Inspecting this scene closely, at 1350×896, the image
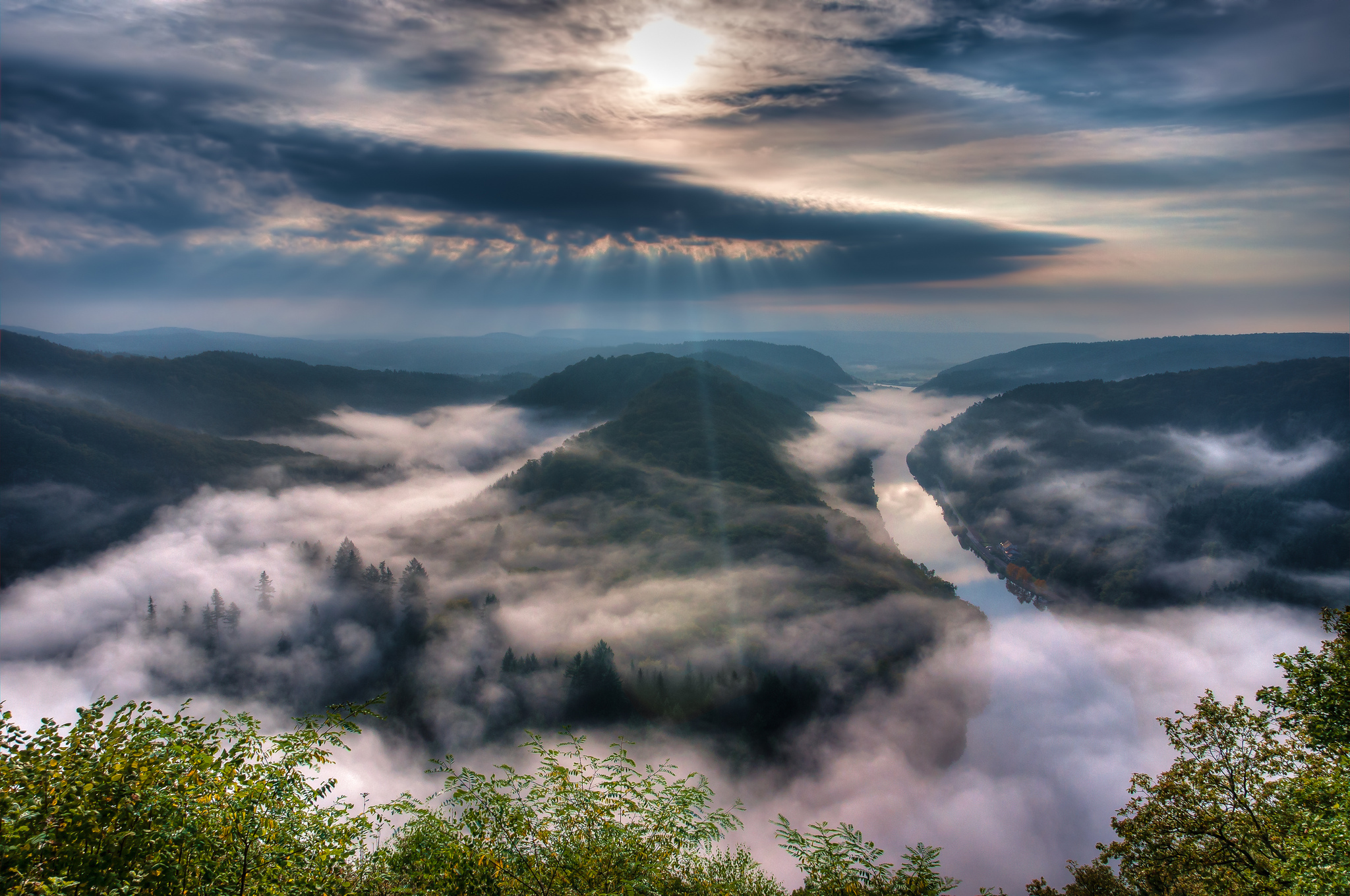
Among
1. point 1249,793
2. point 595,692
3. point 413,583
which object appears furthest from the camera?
point 413,583

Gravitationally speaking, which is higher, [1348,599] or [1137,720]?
[1348,599]

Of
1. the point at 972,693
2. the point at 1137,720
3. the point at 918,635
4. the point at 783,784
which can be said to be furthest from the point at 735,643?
the point at 1137,720

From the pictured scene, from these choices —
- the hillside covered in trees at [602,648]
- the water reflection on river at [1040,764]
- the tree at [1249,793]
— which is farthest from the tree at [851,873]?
the hillside covered in trees at [602,648]

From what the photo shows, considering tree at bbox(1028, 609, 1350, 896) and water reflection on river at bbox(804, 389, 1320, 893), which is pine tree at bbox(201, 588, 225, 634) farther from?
tree at bbox(1028, 609, 1350, 896)

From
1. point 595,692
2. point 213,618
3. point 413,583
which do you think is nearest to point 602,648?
point 595,692

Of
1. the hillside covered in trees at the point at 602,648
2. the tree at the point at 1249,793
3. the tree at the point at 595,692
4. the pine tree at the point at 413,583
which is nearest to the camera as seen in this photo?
the tree at the point at 1249,793

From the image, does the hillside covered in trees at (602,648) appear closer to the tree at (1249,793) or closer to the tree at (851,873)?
the tree at (1249,793)

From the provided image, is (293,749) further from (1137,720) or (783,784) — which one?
(1137,720)

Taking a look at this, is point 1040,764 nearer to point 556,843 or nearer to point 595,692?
point 595,692
